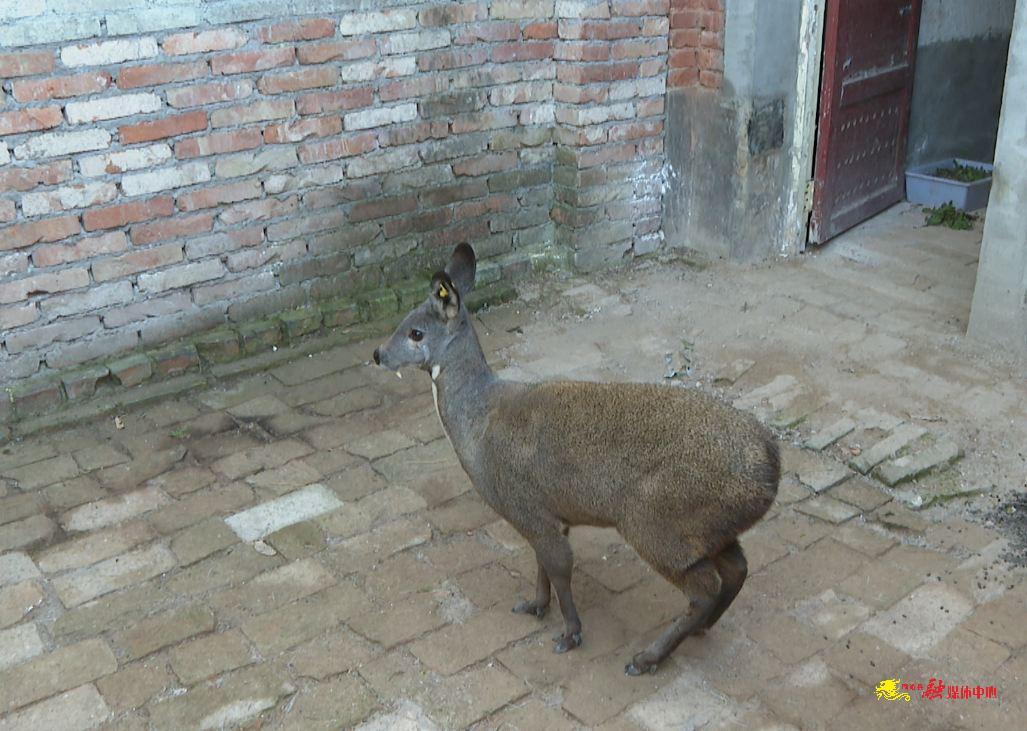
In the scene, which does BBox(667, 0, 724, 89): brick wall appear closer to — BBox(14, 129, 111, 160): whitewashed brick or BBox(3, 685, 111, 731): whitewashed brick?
BBox(14, 129, 111, 160): whitewashed brick

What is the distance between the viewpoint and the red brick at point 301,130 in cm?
581

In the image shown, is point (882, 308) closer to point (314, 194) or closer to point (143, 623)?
point (314, 194)

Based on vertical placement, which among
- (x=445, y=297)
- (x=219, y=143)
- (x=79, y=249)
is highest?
(x=219, y=143)

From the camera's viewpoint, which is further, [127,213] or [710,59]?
[710,59]

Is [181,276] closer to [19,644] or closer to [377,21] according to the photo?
[377,21]

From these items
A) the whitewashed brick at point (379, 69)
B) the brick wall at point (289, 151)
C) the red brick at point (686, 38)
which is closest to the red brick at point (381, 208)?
the brick wall at point (289, 151)

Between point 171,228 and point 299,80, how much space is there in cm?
111

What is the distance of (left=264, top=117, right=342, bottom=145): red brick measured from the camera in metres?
5.81

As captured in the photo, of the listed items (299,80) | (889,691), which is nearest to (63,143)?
(299,80)

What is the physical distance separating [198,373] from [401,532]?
199 centimetres

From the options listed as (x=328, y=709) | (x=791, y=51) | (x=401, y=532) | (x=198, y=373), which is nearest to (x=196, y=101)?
(x=198, y=373)

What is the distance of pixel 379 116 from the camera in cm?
619

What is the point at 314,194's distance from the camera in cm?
609

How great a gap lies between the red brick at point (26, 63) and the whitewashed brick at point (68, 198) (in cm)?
58
